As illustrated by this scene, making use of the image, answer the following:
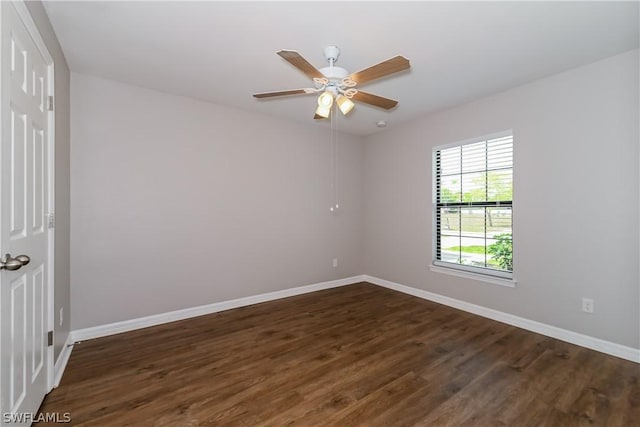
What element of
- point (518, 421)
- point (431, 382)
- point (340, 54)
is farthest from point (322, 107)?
point (518, 421)

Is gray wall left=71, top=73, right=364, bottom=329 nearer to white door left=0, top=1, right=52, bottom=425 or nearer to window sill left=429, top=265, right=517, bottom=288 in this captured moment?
white door left=0, top=1, right=52, bottom=425

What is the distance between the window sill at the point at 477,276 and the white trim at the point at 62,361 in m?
3.97

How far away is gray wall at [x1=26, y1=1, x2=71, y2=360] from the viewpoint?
212 centimetres

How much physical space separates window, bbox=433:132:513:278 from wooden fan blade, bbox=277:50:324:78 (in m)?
2.46

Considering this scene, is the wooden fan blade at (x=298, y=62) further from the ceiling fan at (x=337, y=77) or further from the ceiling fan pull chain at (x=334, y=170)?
the ceiling fan pull chain at (x=334, y=170)

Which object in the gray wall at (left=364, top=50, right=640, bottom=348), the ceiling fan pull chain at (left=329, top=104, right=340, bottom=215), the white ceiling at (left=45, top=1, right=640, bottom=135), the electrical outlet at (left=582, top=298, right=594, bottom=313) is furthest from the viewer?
the ceiling fan pull chain at (left=329, top=104, right=340, bottom=215)

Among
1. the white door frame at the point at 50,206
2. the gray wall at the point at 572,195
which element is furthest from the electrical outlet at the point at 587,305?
the white door frame at the point at 50,206

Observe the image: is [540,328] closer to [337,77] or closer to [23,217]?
[337,77]

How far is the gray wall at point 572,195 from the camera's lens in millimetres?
2443

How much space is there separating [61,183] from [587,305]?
4718mm

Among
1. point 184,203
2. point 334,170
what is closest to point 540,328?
point 334,170

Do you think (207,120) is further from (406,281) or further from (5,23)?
(406,281)

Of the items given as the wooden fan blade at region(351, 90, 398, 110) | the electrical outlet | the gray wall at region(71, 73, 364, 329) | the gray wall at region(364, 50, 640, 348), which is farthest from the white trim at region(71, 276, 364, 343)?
the electrical outlet

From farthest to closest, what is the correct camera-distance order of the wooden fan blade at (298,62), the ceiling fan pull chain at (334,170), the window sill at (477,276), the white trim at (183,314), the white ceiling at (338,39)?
1. the ceiling fan pull chain at (334,170)
2. the window sill at (477,276)
3. the white trim at (183,314)
4. the white ceiling at (338,39)
5. the wooden fan blade at (298,62)
